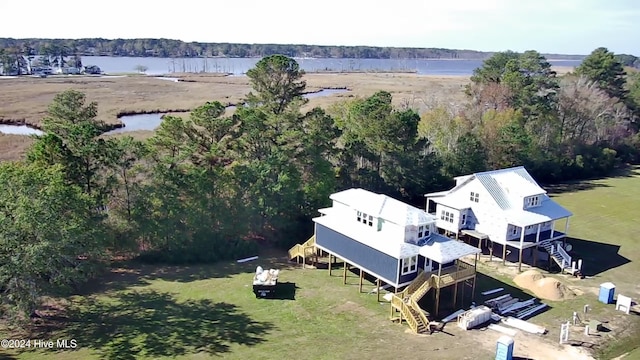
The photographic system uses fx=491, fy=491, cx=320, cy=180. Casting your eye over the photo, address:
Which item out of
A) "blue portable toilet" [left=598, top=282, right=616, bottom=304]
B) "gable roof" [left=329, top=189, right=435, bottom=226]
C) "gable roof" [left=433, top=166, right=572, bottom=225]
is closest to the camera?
"gable roof" [left=329, top=189, right=435, bottom=226]

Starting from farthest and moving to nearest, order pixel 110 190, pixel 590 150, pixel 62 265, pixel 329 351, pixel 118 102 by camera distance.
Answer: pixel 118 102
pixel 590 150
pixel 110 190
pixel 62 265
pixel 329 351

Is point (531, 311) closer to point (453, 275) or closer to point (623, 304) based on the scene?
point (453, 275)

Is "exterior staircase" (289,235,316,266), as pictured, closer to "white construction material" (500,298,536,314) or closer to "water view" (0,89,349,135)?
"white construction material" (500,298,536,314)

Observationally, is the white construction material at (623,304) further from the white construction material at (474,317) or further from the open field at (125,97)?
the open field at (125,97)

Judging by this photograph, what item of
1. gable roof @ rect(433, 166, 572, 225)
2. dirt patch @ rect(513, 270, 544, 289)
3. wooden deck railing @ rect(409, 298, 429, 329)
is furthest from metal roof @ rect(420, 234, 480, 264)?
gable roof @ rect(433, 166, 572, 225)

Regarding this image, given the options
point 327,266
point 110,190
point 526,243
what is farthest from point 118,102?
point 526,243

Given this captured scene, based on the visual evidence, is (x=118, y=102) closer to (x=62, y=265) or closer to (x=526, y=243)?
(x=62, y=265)
